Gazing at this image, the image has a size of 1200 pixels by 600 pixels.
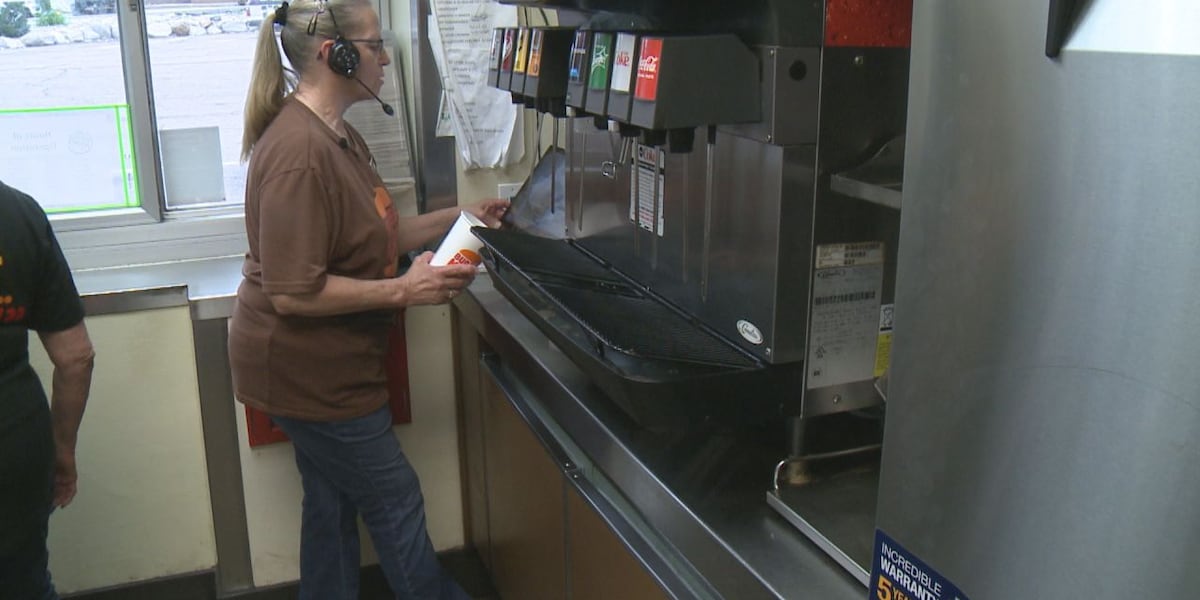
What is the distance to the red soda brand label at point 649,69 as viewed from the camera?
3.67ft

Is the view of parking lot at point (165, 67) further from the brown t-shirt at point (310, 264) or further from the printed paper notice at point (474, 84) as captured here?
the brown t-shirt at point (310, 264)

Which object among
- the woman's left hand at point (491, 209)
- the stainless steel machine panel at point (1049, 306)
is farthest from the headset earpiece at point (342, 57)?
the stainless steel machine panel at point (1049, 306)

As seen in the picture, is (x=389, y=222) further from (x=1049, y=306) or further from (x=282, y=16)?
(x=1049, y=306)

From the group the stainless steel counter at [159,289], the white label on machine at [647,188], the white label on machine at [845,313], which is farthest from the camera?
the stainless steel counter at [159,289]

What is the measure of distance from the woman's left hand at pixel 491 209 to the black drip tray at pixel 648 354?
60 cm

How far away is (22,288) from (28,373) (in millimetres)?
147

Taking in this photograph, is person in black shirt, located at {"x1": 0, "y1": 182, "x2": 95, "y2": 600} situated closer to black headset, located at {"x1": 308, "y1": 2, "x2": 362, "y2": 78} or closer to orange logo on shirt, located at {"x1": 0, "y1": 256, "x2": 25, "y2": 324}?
orange logo on shirt, located at {"x1": 0, "y1": 256, "x2": 25, "y2": 324}

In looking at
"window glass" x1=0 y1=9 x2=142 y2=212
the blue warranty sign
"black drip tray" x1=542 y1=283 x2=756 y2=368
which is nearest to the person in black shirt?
"window glass" x1=0 y1=9 x2=142 y2=212

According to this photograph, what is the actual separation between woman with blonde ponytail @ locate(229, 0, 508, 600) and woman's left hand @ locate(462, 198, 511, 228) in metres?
0.26

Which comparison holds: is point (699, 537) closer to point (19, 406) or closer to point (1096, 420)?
point (1096, 420)

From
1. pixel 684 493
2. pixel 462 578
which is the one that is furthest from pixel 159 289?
pixel 684 493

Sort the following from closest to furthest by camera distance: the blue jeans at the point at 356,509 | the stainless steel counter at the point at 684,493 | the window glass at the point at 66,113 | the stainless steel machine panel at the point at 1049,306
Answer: the stainless steel machine panel at the point at 1049,306 → the stainless steel counter at the point at 684,493 → the blue jeans at the point at 356,509 → the window glass at the point at 66,113

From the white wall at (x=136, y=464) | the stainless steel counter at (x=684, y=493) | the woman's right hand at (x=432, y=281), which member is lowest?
the white wall at (x=136, y=464)

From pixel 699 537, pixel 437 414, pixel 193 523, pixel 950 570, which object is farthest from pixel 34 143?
pixel 950 570
